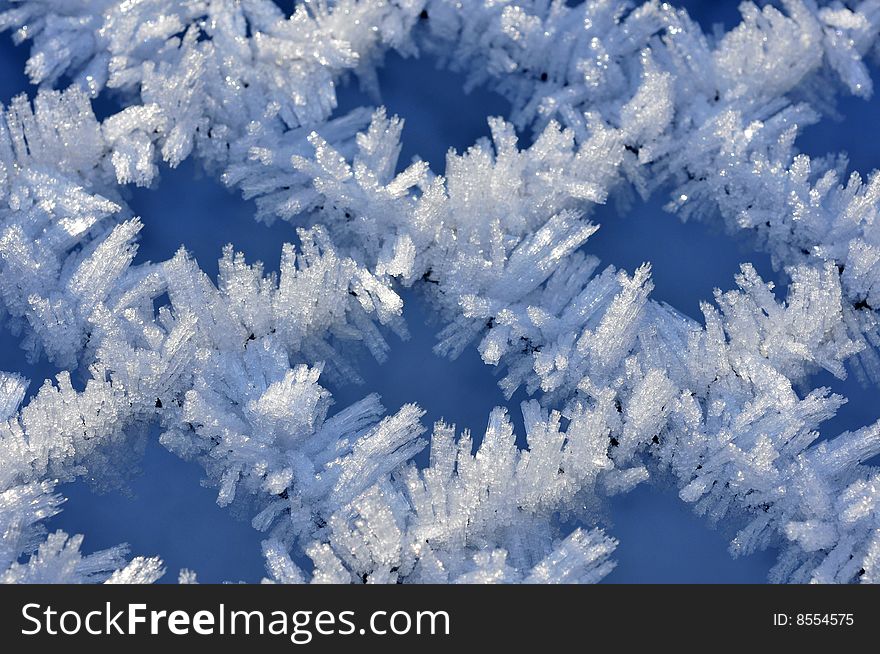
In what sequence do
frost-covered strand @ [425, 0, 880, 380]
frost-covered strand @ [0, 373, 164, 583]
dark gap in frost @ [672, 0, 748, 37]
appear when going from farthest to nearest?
dark gap in frost @ [672, 0, 748, 37]
frost-covered strand @ [425, 0, 880, 380]
frost-covered strand @ [0, 373, 164, 583]

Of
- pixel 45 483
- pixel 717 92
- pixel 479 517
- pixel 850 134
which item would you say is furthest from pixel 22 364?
pixel 850 134

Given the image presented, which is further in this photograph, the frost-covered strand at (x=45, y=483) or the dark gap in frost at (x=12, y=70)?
the dark gap in frost at (x=12, y=70)

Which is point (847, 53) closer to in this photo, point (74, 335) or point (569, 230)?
point (569, 230)

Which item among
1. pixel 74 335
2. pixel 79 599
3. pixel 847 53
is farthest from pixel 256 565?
pixel 847 53

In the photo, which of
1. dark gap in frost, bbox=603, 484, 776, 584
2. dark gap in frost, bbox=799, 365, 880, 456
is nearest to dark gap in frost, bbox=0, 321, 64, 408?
dark gap in frost, bbox=603, 484, 776, 584

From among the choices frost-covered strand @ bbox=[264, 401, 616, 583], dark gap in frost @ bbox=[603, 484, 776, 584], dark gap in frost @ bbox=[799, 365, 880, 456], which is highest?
dark gap in frost @ bbox=[799, 365, 880, 456]

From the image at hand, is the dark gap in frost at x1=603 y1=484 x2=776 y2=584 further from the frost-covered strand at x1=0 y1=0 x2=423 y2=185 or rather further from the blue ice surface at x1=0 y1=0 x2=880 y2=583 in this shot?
the frost-covered strand at x1=0 y1=0 x2=423 y2=185

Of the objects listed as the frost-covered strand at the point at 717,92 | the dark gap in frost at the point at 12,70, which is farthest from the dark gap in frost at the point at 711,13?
the dark gap in frost at the point at 12,70

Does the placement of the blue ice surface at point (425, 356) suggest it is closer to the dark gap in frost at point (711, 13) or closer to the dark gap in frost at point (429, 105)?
the dark gap in frost at point (429, 105)
